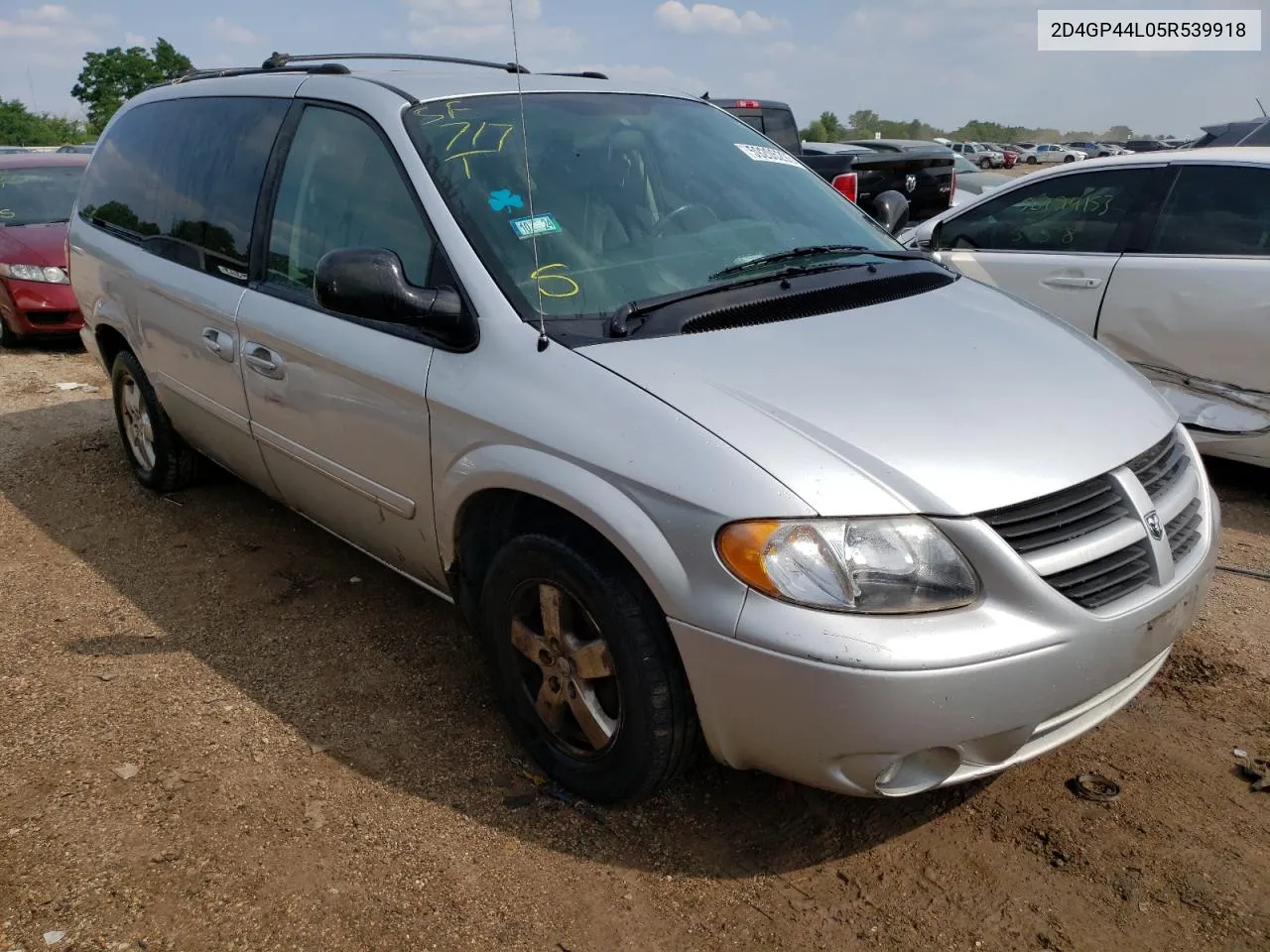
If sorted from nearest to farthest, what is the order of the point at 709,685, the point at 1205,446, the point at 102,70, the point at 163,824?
the point at 709,685 → the point at 163,824 → the point at 1205,446 → the point at 102,70

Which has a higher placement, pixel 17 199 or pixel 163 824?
pixel 17 199

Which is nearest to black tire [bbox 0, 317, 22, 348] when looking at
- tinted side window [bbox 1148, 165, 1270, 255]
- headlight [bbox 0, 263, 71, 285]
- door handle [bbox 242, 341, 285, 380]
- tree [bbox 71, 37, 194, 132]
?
headlight [bbox 0, 263, 71, 285]

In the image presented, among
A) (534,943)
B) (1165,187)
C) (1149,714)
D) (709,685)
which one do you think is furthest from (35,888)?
(1165,187)

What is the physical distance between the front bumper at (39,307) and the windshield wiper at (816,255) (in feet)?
23.8

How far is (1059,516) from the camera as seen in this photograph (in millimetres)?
2244

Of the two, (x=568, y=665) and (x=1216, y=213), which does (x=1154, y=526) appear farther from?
(x=1216, y=213)

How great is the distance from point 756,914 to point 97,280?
416 cm

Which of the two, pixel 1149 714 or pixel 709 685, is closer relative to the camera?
pixel 709 685

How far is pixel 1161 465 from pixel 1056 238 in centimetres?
304

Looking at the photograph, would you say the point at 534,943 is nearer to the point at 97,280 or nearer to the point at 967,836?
the point at 967,836

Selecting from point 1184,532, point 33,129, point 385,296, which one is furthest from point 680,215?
point 33,129

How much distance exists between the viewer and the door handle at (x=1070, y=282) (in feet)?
16.3

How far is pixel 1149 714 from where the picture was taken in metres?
3.05

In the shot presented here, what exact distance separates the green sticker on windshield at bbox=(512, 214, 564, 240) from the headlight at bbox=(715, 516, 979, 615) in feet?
3.79
